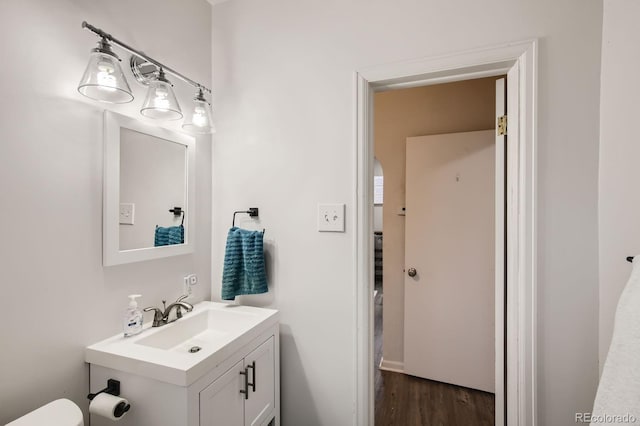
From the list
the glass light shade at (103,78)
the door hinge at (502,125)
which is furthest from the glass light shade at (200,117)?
the door hinge at (502,125)

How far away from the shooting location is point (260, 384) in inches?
50.9

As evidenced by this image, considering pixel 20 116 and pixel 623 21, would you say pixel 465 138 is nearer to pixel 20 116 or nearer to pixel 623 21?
pixel 623 21

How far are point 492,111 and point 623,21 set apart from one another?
1219 mm

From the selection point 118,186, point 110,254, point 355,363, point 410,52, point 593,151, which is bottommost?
point 355,363

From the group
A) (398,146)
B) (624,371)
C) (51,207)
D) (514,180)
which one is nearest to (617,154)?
(514,180)

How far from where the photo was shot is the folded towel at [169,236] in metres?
1.33

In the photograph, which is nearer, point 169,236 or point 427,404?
point 169,236

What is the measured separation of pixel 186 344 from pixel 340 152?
1124mm

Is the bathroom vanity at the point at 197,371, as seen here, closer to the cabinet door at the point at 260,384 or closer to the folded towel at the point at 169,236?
the cabinet door at the point at 260,384

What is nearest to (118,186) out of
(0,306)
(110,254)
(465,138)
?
(110,254)

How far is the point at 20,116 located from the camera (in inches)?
35.2

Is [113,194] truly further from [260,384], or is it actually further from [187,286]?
[260,384]

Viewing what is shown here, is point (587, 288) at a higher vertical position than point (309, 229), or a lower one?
lower

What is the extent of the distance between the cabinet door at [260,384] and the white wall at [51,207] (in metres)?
0.56
